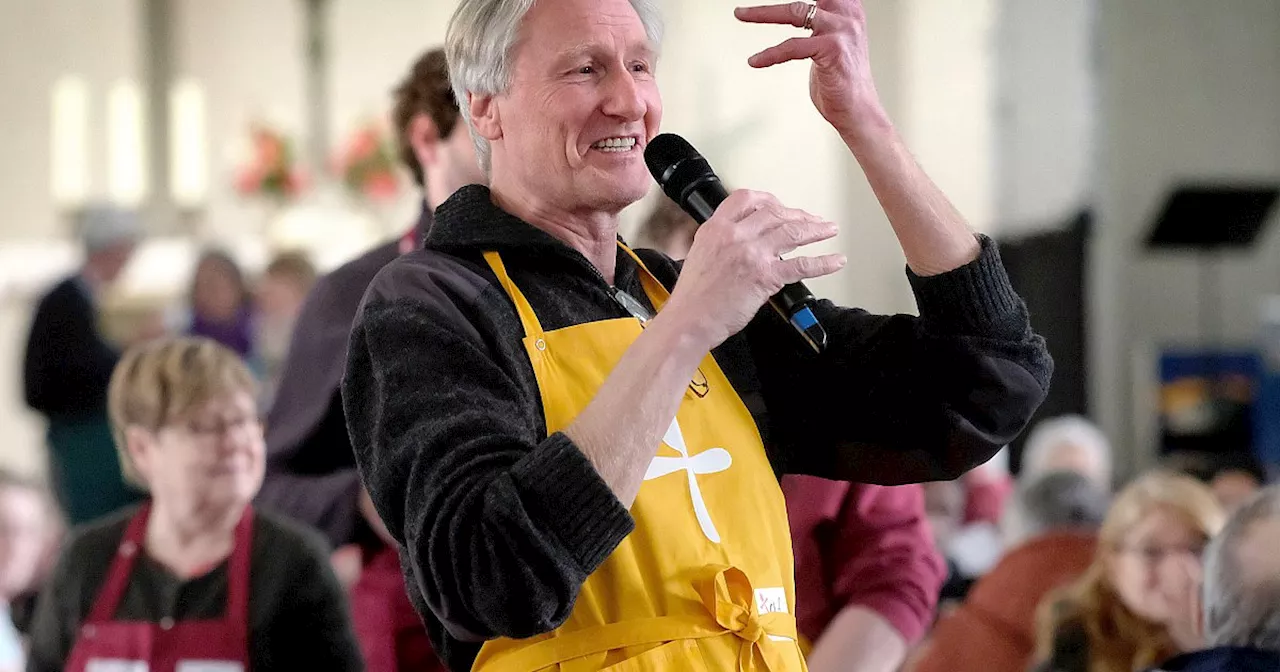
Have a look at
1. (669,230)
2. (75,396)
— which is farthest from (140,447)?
(75,396)

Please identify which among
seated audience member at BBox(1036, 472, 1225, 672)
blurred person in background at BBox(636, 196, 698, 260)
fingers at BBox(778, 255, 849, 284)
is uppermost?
fingers at BBox(778, 255, 849, 284)

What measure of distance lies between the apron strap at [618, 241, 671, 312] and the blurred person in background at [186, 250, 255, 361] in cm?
575

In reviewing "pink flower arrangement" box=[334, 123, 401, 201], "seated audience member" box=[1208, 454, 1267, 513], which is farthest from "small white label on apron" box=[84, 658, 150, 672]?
"pink flower arrangement" box=[334, 123, 401, 201]

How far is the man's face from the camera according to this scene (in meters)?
1.65

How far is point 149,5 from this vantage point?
11914 mm

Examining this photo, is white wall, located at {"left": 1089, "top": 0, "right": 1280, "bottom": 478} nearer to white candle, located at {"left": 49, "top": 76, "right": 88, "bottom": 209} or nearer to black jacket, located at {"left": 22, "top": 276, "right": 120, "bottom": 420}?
white candle, located at {"left": 49, "top": 76, "right": 88, "bottom": 209}

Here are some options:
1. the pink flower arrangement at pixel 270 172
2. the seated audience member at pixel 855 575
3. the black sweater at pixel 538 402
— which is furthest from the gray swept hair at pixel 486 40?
the pink flower arrangement at pixel 270 172

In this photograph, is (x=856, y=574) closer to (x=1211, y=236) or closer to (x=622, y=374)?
(x=622, y=374)

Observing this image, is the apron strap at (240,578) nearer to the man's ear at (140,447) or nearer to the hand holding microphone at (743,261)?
the man's ear at (140,447)

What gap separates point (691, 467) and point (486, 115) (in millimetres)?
413

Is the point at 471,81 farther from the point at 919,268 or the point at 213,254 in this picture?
the point at 213,254

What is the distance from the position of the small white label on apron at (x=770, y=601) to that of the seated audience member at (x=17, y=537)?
245 cm

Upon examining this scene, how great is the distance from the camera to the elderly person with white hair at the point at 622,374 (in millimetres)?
1428

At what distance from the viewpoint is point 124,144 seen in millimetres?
11422
